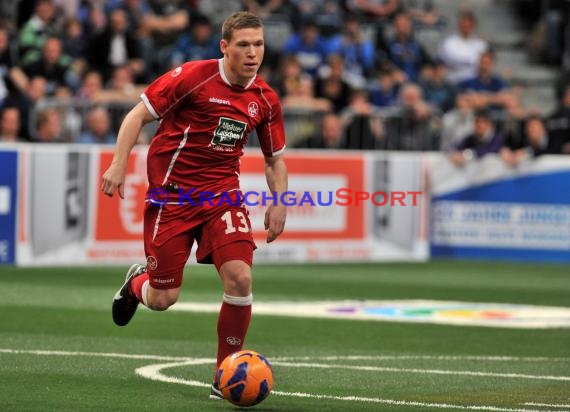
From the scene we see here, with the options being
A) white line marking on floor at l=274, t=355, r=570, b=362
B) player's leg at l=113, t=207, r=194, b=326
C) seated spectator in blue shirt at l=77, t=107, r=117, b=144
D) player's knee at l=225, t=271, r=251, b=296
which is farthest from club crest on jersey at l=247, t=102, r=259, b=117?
seated spectator in blue shirt at l=77, t=107, r=117, b=144

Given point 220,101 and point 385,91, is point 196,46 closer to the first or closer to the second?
point 385,91

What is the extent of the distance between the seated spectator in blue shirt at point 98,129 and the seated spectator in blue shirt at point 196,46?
103 inches

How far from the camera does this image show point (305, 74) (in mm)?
24797

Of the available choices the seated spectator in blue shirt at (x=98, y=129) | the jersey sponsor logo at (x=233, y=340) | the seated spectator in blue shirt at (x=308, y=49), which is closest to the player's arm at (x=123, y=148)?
the jersey sponsor logo at (x=233, y=340)

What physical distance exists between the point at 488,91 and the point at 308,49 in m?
3.43

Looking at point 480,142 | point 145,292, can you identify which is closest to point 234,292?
point 145,292

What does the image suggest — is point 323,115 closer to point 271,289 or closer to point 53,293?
point 271,289

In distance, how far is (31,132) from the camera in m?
21.0

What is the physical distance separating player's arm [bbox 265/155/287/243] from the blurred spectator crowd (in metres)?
11.2

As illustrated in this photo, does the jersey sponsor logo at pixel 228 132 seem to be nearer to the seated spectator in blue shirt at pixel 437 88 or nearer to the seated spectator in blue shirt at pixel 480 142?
the seated spectator in blue shirt at pixel 480 142

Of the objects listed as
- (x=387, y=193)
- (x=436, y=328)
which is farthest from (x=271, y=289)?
(x=387, y=193)

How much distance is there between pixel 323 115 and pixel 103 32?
12.2 ft

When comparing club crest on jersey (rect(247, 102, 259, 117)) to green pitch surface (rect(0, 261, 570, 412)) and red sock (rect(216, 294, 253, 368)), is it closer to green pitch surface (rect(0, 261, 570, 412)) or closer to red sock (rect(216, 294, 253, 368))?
red sock (rect(216, 294, 253, 368))

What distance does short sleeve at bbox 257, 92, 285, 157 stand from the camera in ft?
30.7
